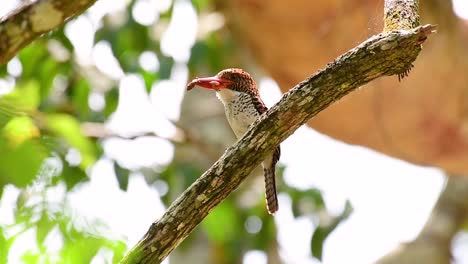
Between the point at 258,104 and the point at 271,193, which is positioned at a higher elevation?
the point at 258,104

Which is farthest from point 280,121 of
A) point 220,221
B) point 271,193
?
point 220,221

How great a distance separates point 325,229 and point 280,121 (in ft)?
9.79

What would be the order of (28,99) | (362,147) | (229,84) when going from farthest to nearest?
(362,147) < (229,84) < (28,99)

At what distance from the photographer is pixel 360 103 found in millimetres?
4254

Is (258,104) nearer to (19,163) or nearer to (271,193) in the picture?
(271,193)

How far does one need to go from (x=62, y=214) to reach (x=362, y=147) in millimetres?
3676

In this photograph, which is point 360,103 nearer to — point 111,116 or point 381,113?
point 381,113

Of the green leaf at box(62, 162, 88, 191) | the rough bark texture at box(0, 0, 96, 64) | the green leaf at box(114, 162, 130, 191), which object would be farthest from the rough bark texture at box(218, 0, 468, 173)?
the rough bark texture at box(0, 0, 96, 64)

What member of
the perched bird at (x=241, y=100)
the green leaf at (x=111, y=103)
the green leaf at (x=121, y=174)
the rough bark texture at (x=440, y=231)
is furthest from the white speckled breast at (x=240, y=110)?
the rough bark texture at (x=440, y=231)

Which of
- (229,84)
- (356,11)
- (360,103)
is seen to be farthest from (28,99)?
(360,103)

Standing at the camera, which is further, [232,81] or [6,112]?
[232,81]

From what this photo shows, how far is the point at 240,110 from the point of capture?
97.5 inches

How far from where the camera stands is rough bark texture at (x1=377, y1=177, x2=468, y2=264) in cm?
503

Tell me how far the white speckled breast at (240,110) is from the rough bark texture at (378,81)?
141 centimetres
